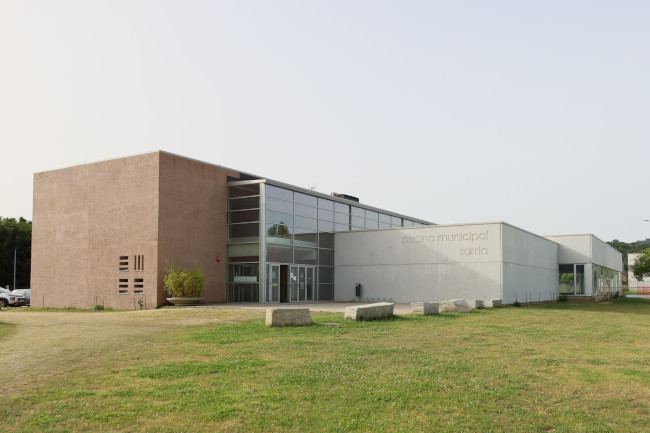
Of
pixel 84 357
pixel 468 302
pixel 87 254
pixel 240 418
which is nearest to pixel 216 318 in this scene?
pixel 84 357

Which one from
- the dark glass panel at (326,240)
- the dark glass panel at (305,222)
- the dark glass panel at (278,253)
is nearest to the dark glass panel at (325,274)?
the dark glass panel at (326,240)

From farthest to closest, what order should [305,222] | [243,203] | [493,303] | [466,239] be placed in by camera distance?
[305,222] → [243,203] → [466,239] → [493,303]

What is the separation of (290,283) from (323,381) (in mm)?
24893

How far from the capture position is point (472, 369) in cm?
1085

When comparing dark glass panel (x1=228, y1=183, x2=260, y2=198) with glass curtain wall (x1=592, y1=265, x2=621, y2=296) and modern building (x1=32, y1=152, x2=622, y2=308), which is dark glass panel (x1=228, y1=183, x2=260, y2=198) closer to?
modern building (x1=32, y1=152, x2=622, y2=308)

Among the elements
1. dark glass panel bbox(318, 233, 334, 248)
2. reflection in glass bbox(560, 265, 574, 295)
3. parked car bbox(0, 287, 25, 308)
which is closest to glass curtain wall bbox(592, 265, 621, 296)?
reflection in glass bbox(560, 265, 574, 295)

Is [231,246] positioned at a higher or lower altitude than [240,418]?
higher

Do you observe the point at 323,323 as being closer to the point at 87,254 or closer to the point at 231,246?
the point at 231,246

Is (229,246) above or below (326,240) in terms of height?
below

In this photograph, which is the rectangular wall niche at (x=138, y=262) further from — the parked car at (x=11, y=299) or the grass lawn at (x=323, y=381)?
the parked car at (x=11, y=299)

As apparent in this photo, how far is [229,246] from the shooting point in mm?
33844

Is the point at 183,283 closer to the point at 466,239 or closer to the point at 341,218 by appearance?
the point at 341,218

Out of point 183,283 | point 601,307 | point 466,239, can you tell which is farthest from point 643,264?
point 183,283

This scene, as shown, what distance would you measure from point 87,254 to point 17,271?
32.6m
